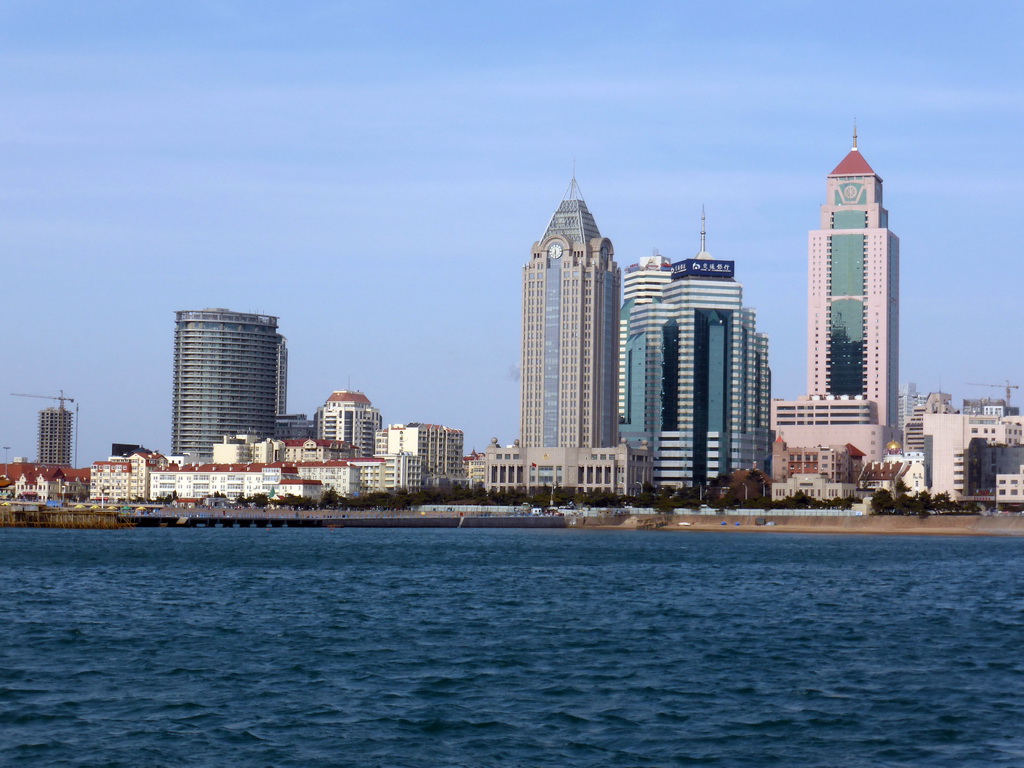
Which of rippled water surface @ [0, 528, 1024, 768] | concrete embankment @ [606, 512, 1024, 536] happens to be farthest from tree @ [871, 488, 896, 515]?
rippled water surface @ [0, 528, 1024, 768]

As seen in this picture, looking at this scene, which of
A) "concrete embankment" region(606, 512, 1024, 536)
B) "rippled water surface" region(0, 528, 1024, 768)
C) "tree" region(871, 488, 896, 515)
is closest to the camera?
"rippled water surface" region(0, 528, 1024, 768)

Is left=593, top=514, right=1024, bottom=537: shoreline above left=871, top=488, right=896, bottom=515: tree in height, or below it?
below

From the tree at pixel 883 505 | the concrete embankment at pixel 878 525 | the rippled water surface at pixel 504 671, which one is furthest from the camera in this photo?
the tree at pixel 883 505

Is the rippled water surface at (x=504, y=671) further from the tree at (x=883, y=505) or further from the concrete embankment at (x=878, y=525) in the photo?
the tree at (x=883, y=505)

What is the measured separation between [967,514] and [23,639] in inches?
6407

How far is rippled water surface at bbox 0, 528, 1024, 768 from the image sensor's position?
27172 mm

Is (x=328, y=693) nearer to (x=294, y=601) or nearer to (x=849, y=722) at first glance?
(x=849, y=722)

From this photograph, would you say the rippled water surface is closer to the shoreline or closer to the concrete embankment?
the shoreline

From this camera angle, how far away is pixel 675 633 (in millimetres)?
46281

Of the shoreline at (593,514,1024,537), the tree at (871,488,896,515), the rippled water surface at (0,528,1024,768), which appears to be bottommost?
the shoreline at (593,514,1024,537)

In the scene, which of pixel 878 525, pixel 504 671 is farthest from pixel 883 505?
pixel 504 671

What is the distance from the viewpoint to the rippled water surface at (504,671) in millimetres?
27172

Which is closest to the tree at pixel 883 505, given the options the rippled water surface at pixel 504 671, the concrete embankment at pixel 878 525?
the concrete embankment at pixel 878 525

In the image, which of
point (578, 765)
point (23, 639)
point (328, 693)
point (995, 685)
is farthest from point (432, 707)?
point (23, 639)
